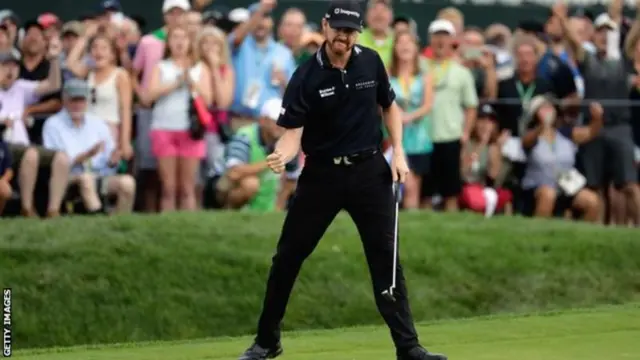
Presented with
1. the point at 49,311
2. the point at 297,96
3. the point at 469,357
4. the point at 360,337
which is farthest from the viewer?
the point at 49,311

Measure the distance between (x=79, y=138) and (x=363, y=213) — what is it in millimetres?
6939

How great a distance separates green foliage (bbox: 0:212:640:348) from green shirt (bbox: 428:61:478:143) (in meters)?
1.68

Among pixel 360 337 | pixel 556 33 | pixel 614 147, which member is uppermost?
pixel 556 33

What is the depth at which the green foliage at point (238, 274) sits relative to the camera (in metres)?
12.8

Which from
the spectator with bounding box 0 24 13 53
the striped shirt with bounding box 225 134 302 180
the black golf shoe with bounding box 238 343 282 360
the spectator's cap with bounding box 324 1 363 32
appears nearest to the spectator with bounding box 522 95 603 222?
the striped shirt with bounding box 225 134 302 180

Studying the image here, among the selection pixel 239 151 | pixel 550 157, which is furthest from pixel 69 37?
pixel 550 157

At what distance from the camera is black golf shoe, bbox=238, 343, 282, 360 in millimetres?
9742

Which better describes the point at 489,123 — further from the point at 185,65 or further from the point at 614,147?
the point at 185,65

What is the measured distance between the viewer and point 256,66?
17.0 metres

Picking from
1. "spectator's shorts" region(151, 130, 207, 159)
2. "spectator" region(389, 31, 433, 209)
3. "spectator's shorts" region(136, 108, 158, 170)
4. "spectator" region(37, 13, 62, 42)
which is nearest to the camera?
"spectator's shorts" region(151, 130, 207, 159)

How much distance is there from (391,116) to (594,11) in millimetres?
14367

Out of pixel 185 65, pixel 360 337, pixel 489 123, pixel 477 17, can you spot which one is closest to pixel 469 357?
pixel 360 337

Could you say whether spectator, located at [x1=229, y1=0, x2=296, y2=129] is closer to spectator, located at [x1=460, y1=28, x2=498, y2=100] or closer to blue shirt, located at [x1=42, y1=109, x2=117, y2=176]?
blue shirt, located at [x1=42, y1=109, x2=117, y2=176]

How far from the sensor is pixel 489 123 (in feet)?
59.8
